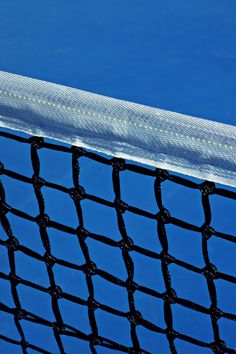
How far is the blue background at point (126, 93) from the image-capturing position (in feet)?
10.0

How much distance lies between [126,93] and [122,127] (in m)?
2.96

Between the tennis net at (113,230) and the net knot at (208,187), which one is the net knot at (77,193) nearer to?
the tennis net at (113,230)

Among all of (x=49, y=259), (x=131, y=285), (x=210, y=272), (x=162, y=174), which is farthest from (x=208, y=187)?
(x=49, y=259)

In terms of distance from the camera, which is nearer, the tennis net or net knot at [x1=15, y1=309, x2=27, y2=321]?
the tennis net

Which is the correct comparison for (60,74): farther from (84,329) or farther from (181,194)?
(84,329)

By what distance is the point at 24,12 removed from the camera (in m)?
4.83

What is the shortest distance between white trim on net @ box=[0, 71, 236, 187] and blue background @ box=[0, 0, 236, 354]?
1786mm

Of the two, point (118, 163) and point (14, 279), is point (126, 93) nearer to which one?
point (14, 279)

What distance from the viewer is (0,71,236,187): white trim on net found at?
1.17m

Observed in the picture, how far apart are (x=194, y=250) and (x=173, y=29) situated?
1798mm

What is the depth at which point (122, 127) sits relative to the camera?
4.00 feet

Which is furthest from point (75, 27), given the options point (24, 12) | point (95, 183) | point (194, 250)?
point (194, 250)

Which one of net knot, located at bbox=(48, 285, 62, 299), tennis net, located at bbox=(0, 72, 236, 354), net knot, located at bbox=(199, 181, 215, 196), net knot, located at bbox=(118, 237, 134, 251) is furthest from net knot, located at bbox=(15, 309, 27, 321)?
net knot, located at bbox=(199, 181, 215, 196)

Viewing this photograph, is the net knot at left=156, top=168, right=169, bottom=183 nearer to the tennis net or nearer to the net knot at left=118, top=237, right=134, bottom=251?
the tennis net
